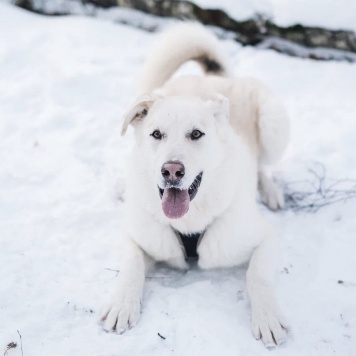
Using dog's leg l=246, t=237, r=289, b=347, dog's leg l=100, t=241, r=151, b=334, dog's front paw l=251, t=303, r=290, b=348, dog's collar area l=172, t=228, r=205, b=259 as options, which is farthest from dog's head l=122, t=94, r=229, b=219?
dog's front paw l=251, t=303, r=290, b=348

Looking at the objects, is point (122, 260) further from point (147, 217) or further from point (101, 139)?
point (101, 139)

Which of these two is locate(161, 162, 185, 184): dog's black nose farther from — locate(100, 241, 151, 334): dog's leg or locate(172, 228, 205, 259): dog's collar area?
locate(100, 241, 151, 334): dog's leg

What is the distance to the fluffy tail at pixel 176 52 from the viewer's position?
417cm

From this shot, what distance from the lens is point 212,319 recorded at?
103 inches

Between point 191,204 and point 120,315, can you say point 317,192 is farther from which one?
point 120,315

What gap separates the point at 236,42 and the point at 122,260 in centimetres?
375

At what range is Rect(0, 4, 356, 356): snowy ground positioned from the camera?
2535 mm

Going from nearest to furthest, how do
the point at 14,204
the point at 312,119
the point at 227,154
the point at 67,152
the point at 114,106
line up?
1. the point at 227,154
2. the point at 14,204
3. the point at 67,152
4. the point at 312,119
5. the point at 114,106

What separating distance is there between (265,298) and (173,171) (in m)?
0.92

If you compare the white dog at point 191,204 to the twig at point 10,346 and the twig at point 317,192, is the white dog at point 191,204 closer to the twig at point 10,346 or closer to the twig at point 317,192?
the twig at point 10,346

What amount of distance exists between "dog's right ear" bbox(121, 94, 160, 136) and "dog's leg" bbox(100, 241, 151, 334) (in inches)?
31.5

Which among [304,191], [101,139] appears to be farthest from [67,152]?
[304,191]

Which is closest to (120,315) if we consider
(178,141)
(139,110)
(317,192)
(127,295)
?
(127,295)

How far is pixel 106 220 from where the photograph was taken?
3494 millimetres
